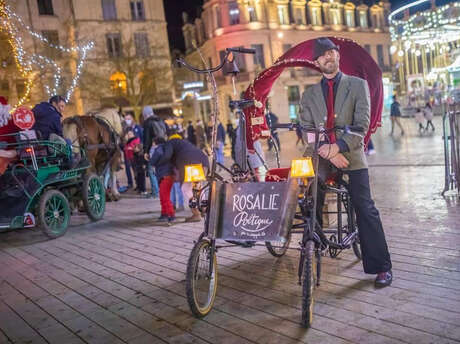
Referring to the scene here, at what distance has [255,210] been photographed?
3.42m

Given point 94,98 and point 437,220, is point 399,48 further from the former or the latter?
point 437,220

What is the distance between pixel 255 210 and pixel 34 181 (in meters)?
4.37

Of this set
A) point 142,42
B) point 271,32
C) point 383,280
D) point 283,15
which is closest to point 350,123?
point 383,280

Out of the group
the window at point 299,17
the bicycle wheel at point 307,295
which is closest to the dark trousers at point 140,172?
the bicycle wheel at point 307,295

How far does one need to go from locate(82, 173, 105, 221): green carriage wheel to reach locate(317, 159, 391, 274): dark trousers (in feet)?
16.8

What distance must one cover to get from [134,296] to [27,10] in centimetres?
3317

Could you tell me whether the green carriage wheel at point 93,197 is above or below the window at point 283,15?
below

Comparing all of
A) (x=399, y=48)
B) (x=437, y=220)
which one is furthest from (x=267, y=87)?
(x=399, y=48)

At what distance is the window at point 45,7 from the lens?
3219 centimetres

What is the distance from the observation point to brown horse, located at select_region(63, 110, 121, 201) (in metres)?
8.83

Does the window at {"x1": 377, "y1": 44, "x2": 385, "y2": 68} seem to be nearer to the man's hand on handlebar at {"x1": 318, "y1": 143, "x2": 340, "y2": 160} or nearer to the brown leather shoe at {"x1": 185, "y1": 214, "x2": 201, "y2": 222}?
the brown leather shoe at {"x1": 185, "y1": 214, "x2": 201, "y2": 222}

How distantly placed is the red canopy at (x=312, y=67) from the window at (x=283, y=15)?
39061mm

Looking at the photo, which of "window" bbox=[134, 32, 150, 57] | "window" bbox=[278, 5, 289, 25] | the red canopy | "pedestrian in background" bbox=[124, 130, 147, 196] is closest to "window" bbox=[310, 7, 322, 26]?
"window" bbox=[278, 5, 289, 25]

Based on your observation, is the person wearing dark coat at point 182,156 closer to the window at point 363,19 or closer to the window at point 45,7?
the window at point 45,7
